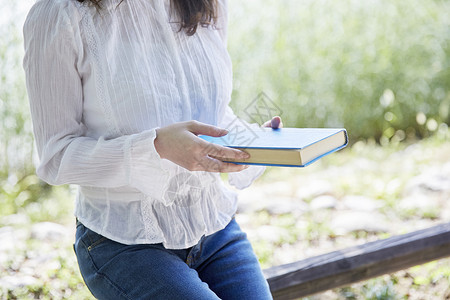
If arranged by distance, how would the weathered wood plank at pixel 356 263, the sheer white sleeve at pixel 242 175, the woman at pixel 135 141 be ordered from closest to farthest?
the woman at pixel 135 141
the sheer white sleeve at pixel 242 175
the weathered wood plank at pixel 356 263

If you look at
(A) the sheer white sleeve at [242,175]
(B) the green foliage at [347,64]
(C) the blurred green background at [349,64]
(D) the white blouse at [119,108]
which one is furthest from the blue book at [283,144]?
(B) the green foliage at [347,64]

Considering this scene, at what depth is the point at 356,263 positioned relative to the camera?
6.29 ft

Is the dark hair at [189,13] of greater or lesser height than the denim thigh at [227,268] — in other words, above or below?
above

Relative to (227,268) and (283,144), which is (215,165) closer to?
(283,144)

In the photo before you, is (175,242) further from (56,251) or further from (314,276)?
(56,251)

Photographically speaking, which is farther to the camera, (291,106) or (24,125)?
(291,106)

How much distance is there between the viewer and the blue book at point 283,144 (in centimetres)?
106

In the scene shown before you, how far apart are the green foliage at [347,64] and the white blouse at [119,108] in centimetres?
267

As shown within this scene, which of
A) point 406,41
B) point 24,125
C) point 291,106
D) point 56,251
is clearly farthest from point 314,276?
point 406,41

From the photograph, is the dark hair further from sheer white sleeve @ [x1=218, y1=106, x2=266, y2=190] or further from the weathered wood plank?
the weathered wood plank

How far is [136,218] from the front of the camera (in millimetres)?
1233

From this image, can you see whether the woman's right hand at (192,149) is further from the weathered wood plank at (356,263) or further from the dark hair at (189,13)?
the weathered wood plank at (356,263)

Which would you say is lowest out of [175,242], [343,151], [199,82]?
[343,151]

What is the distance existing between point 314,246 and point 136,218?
5.09ft
